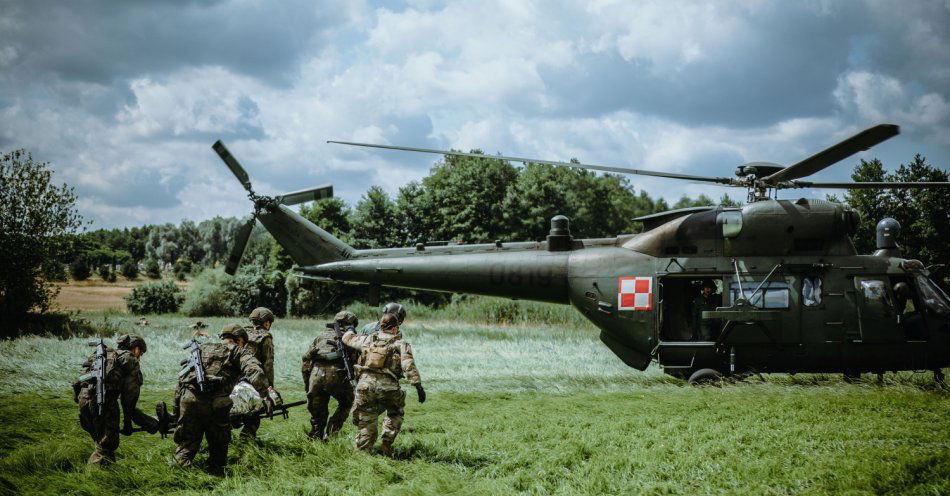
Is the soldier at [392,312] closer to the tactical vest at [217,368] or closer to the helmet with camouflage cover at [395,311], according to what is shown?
the helmet with camouflage cover at [395,311]

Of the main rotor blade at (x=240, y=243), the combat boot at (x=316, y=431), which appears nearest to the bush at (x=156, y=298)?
the main rotor blade at (x=240, y=243)

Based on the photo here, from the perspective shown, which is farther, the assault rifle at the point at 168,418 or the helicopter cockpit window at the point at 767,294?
the helicopter cockpit window at the point at 767,294

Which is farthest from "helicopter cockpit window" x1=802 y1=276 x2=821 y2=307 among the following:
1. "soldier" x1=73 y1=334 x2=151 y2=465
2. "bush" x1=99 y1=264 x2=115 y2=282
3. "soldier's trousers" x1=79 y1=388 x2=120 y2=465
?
"bush" x1=99 y1=264 x2=115 y2=282

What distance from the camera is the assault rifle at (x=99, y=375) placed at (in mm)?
6711

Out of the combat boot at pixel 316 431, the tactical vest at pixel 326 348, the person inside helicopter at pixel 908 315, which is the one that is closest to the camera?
the tactical vest at pixel 326 348

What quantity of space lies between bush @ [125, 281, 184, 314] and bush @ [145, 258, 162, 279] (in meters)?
0.90

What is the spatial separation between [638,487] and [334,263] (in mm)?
8987

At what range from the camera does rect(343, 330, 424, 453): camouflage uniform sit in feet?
22.7

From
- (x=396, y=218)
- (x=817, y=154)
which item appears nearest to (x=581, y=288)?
(x=817, y=154)

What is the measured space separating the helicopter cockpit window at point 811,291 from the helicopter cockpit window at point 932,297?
5.21ft

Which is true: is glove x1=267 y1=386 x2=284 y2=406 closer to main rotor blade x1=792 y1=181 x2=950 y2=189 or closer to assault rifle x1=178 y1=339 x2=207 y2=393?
assault rifle x1=178 y1=339 x2=207 y2=393

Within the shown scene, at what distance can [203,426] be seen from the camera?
265 inches

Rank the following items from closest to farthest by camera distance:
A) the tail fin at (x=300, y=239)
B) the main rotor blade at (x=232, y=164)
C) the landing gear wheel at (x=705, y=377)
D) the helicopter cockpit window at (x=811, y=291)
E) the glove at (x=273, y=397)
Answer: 1. the glove at (x=273, y=397)
2. the helicopter cockpit window at (x=811, y=291)
3. the landing gear wheel at (x=705, y=377)
4. the main rotor blade at (x=232, y=164)
5. the tail fin at (x=300, y=239)

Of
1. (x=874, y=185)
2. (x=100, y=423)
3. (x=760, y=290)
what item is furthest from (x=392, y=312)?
(x=874, y=185)
